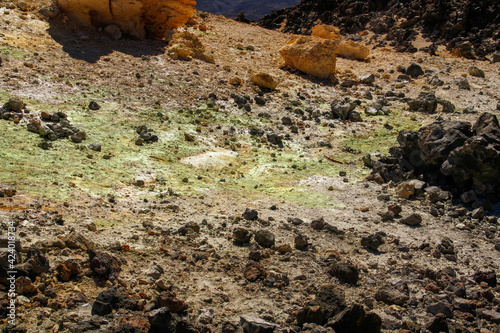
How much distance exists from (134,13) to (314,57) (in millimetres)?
5115

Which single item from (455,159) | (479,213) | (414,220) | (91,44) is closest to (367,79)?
(455,159)

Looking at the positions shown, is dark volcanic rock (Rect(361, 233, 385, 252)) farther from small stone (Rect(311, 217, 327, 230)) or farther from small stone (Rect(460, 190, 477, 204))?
small stone (Rect(460, 190, 477, 204))

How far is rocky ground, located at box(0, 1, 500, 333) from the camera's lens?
3.55m

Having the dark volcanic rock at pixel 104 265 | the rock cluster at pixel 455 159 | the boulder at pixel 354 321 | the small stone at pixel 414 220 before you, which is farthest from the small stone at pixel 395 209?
the dark volcanic rock at pixel 104 265

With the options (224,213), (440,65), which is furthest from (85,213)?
(440,65)

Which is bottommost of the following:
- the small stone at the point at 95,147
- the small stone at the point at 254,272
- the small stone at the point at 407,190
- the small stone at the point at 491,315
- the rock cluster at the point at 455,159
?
the small stone at the point at 254,272

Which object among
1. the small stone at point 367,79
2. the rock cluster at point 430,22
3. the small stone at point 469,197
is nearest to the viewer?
the small stone at point 469,197

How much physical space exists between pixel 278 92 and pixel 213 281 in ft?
25.6

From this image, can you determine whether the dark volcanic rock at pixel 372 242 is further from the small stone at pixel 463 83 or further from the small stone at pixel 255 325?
the small stone at pixel 463 83

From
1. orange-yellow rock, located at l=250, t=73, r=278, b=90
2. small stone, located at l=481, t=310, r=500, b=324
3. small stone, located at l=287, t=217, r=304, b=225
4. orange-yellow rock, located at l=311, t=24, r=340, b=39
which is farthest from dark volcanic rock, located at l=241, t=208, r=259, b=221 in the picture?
orange-yellow rock, located at l=311, t=24, r=340, b=39

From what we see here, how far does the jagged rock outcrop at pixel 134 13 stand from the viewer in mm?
11656

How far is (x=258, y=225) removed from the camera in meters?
5.12

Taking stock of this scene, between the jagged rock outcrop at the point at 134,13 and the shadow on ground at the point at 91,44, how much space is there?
36 centimetres

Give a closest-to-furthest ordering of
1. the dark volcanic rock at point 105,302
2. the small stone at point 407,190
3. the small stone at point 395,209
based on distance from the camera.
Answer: the dark volcanic rock at point 105,302 → the small stone at point 395,209 → the small stone at point 407,190
